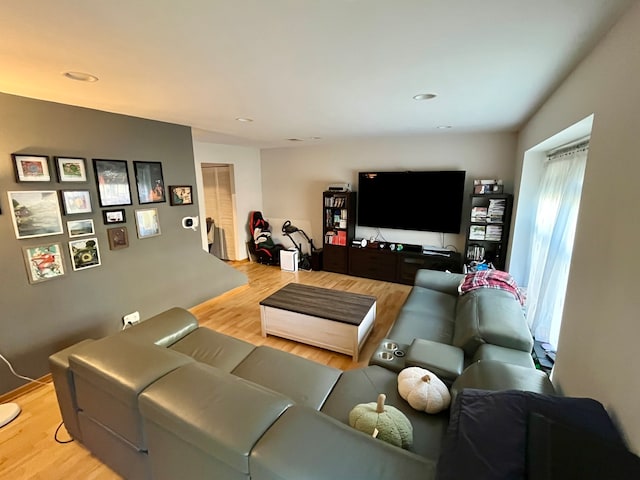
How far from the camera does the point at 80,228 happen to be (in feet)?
8.41

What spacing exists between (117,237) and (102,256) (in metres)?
0.22

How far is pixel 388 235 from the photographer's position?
4.99m

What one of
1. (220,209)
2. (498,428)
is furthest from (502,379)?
(220,209)

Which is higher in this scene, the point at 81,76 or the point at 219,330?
the point at 81,76

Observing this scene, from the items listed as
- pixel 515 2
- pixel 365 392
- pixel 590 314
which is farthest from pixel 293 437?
pixel 515 2

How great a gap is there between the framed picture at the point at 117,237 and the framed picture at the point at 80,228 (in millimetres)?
145

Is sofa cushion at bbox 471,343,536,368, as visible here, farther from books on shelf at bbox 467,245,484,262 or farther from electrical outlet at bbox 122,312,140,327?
electrical outlet at bbox 122,312,140,327

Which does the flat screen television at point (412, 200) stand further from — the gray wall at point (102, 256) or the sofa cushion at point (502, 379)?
the sofa cushion at point (502, 379)

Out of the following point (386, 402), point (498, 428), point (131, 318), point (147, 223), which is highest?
point (147, 223)

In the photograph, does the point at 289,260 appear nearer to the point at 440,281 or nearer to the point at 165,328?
the point at 440,281

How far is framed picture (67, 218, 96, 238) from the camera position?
2502 mm

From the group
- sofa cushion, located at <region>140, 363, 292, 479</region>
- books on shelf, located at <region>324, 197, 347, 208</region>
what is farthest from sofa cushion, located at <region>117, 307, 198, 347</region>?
books on shelf, located at <region>324, 197, 347, 208</region>

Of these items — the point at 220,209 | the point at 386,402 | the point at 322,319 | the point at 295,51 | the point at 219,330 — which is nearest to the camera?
the point at 295,51

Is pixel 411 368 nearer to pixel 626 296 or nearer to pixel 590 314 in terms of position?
pixel 590 314
